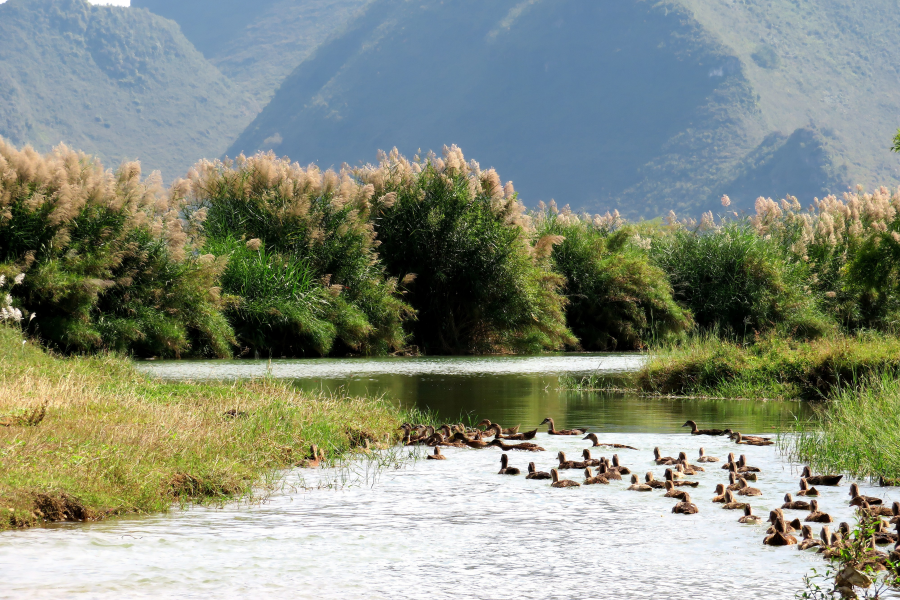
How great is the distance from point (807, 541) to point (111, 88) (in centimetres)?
17539

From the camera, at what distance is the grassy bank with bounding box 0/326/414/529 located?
20.9ft

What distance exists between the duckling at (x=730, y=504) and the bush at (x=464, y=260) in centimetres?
1569

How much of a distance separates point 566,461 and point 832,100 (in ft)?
475

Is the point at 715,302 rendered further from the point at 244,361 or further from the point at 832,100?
the point at 832,100

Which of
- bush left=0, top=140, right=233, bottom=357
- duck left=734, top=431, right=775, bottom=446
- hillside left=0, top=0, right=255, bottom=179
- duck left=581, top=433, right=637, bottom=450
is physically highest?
hillside left=0, top=0, right=255, bottom=179

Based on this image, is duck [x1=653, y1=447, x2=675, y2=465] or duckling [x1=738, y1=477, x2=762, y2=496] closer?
duckling [x1=738, y1=477, x2=762, y2=496]

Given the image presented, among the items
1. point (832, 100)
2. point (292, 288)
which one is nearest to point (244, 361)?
point (292, 288)

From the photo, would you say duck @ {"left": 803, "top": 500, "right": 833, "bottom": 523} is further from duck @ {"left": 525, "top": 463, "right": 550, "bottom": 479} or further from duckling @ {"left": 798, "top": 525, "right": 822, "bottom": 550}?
duck @ {"left": 525, "top": 463, "right": 550, "bottom": 479}

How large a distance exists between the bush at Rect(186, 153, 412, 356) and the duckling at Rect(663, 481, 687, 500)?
42.4ft

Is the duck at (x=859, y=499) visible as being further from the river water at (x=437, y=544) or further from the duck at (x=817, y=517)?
the duck at (x=817, y=517)

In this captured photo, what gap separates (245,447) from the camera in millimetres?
8211

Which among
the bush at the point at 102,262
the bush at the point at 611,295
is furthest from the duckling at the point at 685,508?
the bush at the point at 611,295

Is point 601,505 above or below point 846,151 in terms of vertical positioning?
below

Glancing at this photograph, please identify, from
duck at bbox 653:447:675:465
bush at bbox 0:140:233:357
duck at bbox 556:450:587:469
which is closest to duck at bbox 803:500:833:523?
duck at bbox 653:447:675:465
